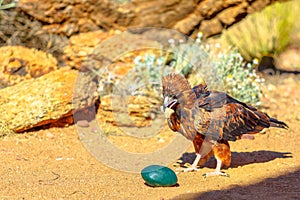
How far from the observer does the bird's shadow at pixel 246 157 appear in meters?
5.85

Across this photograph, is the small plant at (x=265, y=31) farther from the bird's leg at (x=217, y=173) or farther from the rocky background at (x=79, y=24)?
the bird's leg at (x=217, y=173)

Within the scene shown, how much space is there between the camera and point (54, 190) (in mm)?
4770

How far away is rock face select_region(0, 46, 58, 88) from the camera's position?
7602 mm

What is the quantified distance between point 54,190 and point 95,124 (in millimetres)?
2497

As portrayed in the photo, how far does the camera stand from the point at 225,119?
5262mm

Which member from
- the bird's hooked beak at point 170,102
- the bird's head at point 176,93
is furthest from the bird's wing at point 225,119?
the bird's hooked beak at point 170,102

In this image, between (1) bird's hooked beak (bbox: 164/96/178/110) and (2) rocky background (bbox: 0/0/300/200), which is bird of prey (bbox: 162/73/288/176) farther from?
(2) rocky background (bbox: 0/0/300/200)

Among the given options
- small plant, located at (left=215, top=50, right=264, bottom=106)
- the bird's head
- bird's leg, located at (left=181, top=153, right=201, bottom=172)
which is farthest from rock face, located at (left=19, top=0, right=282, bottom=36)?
the bird's head

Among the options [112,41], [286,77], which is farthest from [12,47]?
[286,77]

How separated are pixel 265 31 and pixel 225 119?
444 centimetres

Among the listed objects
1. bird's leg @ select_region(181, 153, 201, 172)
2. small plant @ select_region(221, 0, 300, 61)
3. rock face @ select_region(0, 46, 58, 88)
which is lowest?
bird's leg @ select_region(181, 153, 201, 172)

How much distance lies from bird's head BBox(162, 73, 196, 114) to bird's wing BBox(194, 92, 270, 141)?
14 cm

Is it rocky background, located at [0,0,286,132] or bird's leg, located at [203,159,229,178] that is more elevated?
rocky background, located at [0,0,286,132]

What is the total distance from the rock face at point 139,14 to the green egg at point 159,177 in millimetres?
4345
